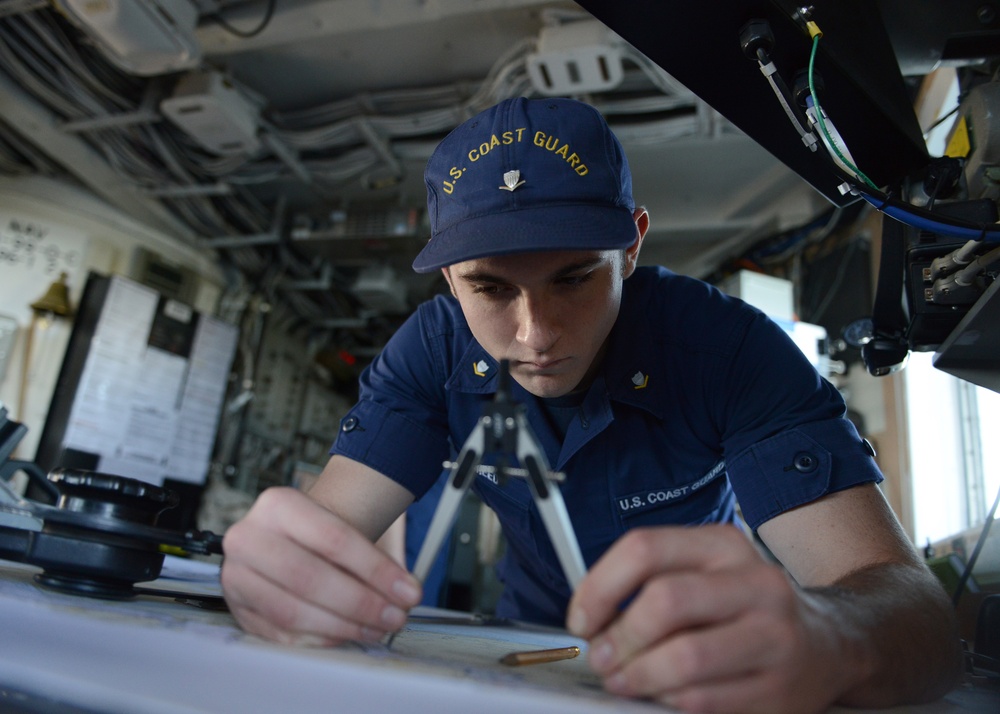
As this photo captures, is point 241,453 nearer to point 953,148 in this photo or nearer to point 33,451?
point 33,451

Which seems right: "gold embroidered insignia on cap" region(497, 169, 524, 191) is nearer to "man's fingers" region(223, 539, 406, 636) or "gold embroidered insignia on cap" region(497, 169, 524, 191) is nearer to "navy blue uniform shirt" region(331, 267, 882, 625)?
"navy blue uniform shirt" region(331, 267, 882, 625)

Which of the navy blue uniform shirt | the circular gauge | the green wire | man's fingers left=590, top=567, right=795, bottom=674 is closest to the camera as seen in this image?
man's fingers left=590, top=567, right=795, bottom=674

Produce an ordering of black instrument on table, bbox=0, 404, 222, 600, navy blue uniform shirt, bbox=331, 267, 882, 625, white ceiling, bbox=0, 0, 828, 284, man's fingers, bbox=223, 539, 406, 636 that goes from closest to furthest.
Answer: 1. man's fingers, bbox=223, 539, 406, 636
2. black instrument on table, bbox=0, 404, 222, 600
3. navy blue uniform shirt, bbox=331, 267, 882, 625
4. white ceiling, bbox=0, 0, 828, 284

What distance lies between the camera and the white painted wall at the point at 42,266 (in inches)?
125

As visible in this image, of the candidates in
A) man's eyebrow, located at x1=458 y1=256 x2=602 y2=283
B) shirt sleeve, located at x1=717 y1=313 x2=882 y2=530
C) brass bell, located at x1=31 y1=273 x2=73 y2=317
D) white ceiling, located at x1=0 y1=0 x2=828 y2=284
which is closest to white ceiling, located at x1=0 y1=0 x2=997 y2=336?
white ceiling, located at x1=0 y1=0 x2=828 y2=284

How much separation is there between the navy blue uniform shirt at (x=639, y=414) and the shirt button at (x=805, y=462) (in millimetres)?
17

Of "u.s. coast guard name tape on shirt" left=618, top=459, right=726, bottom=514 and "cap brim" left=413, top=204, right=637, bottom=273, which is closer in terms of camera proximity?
"cap brim" left=413, top=204, right=637, bottom=273

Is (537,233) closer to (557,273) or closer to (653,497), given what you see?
(557,273)

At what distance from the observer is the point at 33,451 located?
322cm

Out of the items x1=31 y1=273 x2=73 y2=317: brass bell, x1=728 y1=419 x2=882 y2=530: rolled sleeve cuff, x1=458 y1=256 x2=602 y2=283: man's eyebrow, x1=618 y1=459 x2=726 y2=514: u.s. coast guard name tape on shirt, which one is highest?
x1=31 y1=273 x2=73 y2=317: brass bell

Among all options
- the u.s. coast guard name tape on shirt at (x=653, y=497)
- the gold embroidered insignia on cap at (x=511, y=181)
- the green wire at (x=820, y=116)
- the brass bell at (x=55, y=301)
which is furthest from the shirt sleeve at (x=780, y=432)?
the brass bell at (x=55, y=301)

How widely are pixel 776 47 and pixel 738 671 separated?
673 millimetres

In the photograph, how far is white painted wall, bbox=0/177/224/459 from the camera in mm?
3178

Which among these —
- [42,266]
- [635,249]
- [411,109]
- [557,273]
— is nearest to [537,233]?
[557,273]
